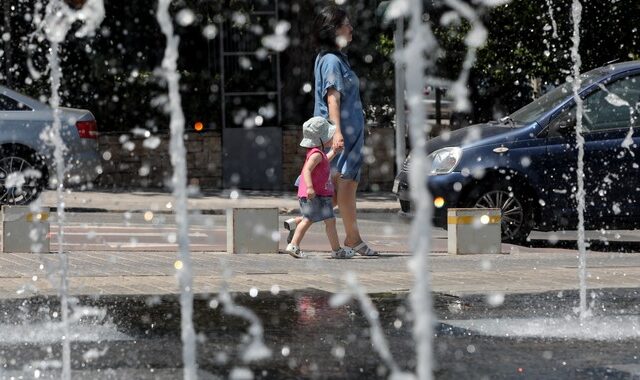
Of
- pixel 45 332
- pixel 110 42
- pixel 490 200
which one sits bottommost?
pixel 45 332

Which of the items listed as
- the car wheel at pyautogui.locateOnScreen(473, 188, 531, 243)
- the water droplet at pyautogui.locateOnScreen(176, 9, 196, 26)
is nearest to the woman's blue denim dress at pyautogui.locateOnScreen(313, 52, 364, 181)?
the car wheel at pyautogui.locateOnScreen(473, 188, 531, 243)

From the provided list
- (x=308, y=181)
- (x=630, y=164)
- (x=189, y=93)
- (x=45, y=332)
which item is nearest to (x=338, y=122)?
(x=308, y=181)

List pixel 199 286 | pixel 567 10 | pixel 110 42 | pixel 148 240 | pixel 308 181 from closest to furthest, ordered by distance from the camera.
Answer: pixel 199 286 → pixel 308 181 → pixel 148 240 → pixel 567 10 → pixel 110 42

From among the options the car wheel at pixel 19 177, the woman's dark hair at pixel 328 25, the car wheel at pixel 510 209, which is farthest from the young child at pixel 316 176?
the car wheel at pixel 19 177

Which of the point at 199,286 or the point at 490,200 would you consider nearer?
the point at 199,286

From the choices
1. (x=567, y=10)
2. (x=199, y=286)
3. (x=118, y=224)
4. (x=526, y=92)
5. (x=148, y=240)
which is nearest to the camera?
(x=199, y=286)

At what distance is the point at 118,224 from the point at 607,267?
6.68m

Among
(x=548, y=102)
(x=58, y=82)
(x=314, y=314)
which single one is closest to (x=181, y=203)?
→ (x=314, y=314)

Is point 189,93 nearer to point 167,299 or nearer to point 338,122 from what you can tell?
point 338,122

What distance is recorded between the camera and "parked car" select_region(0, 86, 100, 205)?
16625 millimetres

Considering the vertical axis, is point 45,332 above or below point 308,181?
below

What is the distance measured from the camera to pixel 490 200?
41.4 feet

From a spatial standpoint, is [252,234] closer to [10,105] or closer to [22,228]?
[22,228]

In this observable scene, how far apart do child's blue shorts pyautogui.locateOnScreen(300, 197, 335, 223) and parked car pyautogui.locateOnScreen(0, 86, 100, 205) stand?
6393 mm
